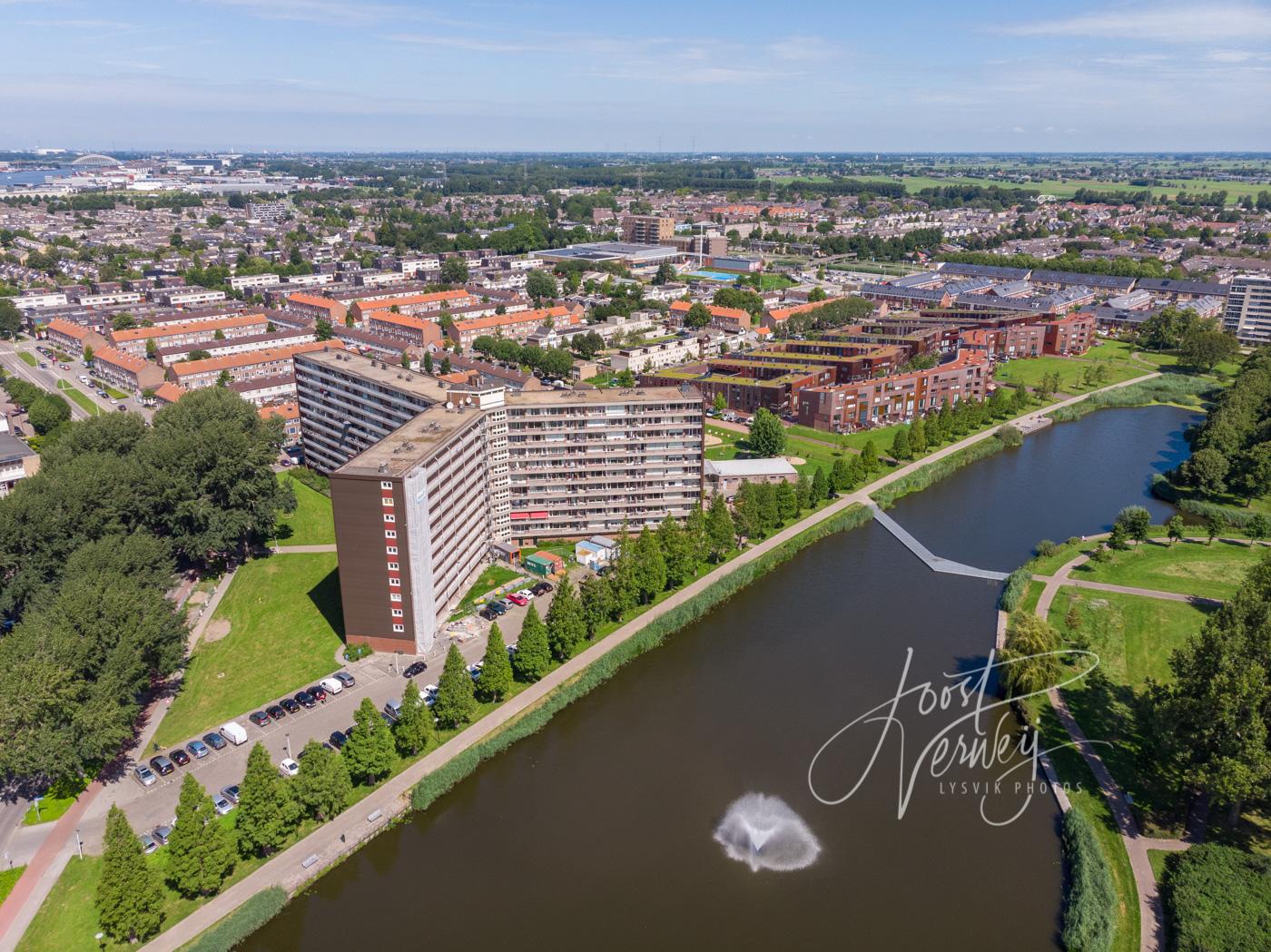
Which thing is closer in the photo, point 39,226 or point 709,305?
point 709,305

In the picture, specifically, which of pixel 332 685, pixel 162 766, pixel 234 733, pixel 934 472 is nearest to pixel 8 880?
pixel 162 766

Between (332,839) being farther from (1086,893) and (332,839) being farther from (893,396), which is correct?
(893,396)

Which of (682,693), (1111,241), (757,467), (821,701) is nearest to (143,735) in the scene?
(682,693)

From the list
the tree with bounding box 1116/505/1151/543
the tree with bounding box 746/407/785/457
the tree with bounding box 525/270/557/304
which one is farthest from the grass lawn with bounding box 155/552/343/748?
the tree with bounding box 525/270/557/304

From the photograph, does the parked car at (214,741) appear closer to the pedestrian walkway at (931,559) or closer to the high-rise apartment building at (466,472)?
the high-rise apartment building at (466,472)

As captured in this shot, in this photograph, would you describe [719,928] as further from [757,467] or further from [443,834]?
[757,467]

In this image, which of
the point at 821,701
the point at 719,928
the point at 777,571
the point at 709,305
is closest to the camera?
the point at 719,928

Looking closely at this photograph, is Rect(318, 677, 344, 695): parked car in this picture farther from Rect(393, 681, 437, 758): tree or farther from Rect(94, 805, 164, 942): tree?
Rect(94, 805, 164, 942): tree

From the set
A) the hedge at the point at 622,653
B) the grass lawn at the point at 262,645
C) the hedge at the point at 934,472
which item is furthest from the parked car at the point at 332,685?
the hedge at the point at 934,472
